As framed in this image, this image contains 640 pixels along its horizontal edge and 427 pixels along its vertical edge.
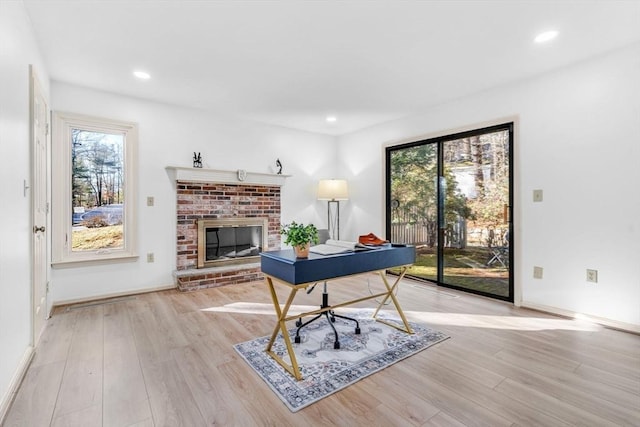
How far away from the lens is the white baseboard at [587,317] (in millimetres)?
2683

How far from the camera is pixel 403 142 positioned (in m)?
4.65

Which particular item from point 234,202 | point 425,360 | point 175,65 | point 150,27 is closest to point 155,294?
point 234,202

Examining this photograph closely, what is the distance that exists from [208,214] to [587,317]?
441 cm

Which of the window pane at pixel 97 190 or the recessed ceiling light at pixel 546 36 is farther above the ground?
the recessed ceiling light at pixel 546 36

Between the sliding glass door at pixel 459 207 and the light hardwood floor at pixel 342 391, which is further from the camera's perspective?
the sliding glass door at pixel 459 207

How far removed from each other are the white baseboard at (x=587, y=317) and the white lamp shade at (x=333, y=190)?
2.88 m

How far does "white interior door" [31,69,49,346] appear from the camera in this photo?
237 centimetres

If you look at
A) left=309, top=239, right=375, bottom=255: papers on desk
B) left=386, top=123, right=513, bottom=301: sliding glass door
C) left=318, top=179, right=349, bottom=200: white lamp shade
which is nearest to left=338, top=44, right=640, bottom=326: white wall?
left=386, top=123, right=513, bottom=301: sliding glass door

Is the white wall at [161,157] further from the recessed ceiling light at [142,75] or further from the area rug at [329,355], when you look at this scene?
the area rug at [329,355]

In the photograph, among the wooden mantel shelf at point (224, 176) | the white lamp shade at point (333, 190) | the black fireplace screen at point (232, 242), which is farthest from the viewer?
the white lamp shade at point (333, 190)

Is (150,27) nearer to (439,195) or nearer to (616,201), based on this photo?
(439,195)

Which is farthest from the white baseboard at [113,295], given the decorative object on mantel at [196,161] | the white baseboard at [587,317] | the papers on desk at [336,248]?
the white baseboard at [587,317]

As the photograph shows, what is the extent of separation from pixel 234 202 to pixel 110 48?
234 cm

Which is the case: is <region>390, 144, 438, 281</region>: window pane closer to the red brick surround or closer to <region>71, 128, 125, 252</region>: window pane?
the red brick surround
